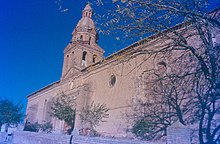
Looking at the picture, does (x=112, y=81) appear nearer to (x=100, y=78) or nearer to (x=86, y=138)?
(x=100, y=78)

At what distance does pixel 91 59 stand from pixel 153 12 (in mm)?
23915

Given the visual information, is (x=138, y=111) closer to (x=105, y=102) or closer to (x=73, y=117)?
(x=105, y=102)

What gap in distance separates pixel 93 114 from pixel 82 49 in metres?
11.8

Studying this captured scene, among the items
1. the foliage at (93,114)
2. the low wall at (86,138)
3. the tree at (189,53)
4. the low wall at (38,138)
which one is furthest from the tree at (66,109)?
the tree at (189,53)

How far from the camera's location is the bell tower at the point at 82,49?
29016mm

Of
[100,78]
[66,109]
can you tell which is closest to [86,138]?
[100,78]

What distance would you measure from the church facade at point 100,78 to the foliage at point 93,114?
1.67 feet

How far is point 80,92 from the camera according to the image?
23000 millimetres

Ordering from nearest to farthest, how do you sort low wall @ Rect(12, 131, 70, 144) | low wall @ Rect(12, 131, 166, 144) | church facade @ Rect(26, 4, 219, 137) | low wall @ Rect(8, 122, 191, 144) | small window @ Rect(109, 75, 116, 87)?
low wall @ Rect(8, 122, 191, 144), low wall @ Rect(12, 131, 166, 144), low wall @ Rect(12, 131, 70, 144), church facade @ Rect(26, 4, 219, 137), small window @ Rect(109, 75, 116, 87)

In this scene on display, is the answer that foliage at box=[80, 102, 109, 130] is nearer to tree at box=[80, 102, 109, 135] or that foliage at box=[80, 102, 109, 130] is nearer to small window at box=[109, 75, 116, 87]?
tree at box=[80, 102, 109, 135]

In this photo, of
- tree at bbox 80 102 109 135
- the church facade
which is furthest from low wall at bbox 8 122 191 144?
tree at bbox 80 102 109 135

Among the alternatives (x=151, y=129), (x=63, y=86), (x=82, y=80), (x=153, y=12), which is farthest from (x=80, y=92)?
(x=153, y=12)

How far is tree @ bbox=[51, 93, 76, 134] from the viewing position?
2289 centimetres

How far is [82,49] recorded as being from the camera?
29.5m
